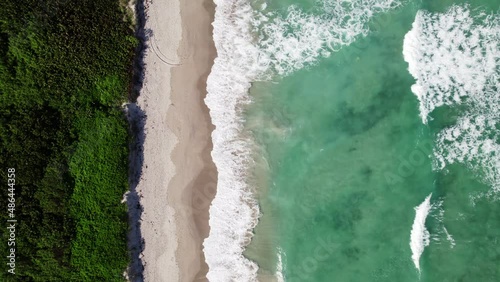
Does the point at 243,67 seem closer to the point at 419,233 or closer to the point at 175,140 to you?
the point at 175,140

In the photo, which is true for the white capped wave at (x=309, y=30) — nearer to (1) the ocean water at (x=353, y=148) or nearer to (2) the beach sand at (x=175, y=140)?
(1) the ocean water at (x=353, y=148)

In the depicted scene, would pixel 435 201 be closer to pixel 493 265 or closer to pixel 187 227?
pixel 493 265

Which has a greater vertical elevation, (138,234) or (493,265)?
(138,234)

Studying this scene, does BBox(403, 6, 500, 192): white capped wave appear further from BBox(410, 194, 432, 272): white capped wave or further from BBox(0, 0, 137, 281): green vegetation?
BBox(0, 0, 137, 281): green vegetation

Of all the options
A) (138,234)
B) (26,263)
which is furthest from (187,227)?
(26,263)

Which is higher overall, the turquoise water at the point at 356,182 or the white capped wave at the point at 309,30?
the white capped wave at the point at 309,30

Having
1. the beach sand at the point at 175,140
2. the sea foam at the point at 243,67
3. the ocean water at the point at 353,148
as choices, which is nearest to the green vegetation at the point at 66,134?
the beach sand at the point at 175,140

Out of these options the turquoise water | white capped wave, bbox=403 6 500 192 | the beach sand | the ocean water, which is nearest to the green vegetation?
the beach sand

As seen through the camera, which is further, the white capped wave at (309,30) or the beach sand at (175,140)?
the beach sand at (175,140)
